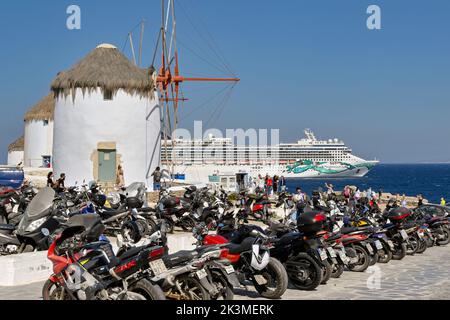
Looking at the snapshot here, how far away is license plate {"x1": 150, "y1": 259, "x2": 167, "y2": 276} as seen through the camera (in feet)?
20.7

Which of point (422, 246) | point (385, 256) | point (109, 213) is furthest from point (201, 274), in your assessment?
point (422, 246)

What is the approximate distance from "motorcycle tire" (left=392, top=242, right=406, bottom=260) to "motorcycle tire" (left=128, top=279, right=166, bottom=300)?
7.50 metres

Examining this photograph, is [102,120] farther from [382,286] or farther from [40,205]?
[382,286]

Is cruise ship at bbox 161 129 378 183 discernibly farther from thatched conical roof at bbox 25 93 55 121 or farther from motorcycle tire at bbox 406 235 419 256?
motorcycle tire at bbox 406 235 419 256

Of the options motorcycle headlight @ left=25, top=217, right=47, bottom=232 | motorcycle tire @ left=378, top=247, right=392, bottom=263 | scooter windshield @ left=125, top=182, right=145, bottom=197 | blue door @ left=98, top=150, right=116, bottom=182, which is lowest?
motorcycle tire @ left=378, top=247, right=392, bottom=263

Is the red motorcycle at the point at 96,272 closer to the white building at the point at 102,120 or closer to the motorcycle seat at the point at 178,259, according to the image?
the motorcycle seat at the point at 178,259

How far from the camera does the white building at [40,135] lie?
41500 millimetres

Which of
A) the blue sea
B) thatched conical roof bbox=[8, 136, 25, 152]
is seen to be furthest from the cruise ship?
thatched conical roof bbox=[8, 136, 25, 152]

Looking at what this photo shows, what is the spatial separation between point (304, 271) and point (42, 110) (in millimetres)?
37224

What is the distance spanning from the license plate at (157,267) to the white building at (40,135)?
36458 mm

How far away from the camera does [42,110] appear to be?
42.2 m


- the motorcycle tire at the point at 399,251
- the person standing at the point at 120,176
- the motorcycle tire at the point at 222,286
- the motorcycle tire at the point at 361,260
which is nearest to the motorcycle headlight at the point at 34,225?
the motorcycle tire at the point at 222,286
